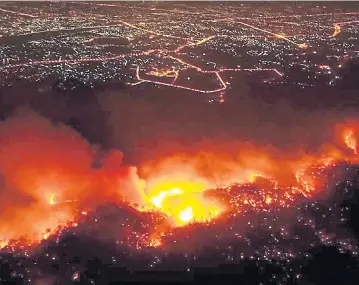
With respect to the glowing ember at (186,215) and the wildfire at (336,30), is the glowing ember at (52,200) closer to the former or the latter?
the glowing ember at (186,215)

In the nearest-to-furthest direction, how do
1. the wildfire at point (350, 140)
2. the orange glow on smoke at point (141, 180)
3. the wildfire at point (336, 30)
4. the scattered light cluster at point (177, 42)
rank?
the orange glow on smoke at point (141, 180)
the wildfire at point (350, 140)
the scattered light cluster at point (177, 42)
the wildfire at point (336, 30)

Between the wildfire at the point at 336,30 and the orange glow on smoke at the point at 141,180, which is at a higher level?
the wildfire at the point at 336,30

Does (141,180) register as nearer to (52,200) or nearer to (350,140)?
(52,200)

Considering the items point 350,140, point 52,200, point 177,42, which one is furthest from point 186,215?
point 177,42

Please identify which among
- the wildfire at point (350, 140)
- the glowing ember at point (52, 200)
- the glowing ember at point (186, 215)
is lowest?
the glowing ember at point (186, 215)

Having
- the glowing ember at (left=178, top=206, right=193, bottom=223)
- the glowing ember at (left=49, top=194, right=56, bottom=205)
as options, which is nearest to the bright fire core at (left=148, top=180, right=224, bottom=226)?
the glowing ember at (left=178, top=206, right=193, bottom=223)

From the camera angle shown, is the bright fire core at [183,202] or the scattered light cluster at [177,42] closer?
the bright fire core at [183,202]

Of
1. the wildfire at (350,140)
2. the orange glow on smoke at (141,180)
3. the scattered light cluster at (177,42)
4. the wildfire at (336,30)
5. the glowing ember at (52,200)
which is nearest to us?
the orange glow on smoke at (141,180)

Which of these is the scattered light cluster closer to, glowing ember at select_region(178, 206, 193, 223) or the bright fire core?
the bright fire core

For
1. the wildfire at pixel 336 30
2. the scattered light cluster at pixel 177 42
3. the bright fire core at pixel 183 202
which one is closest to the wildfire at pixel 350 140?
the scattered light cluster at pixel 177 42

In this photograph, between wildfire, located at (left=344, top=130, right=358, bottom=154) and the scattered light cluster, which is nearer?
wildfire, located at (left=344, top=130, right=358, bottom=154)

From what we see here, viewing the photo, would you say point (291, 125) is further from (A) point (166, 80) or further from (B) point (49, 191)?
(B) point (49, 191)
